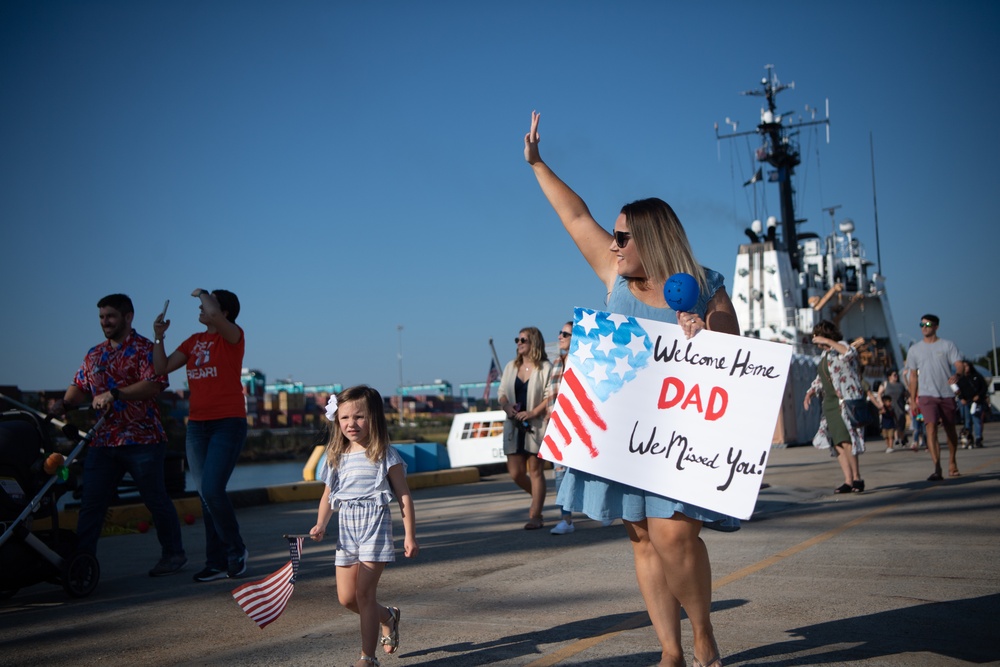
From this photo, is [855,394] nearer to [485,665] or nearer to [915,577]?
[915,577]

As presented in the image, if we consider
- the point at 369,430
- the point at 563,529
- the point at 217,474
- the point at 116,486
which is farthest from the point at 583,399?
the point at 563,529

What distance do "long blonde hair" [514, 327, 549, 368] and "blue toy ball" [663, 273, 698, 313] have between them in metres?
5.40

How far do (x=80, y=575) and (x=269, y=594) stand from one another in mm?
2617

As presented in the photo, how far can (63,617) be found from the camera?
17.6 feet

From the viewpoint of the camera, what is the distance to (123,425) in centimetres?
658

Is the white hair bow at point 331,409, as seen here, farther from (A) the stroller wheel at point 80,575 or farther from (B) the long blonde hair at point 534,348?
(B) the long blonde hair at point 534,348

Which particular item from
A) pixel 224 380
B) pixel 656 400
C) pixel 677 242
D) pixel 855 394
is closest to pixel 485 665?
pixel 656 400

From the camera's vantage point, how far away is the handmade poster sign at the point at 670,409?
3.32m

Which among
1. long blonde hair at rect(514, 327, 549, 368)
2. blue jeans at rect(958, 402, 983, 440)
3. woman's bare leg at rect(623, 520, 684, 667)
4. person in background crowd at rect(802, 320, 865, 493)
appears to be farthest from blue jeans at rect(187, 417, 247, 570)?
blue jeans at rect(958, 402, 983, 440)

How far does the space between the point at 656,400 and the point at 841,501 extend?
6724 mm

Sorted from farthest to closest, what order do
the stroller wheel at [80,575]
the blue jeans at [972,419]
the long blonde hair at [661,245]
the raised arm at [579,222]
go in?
the blue jeans at [972,419] → the stroller wheel at [80,575] → the raised arm at [579,222] → the long blonde hair at [661,245]

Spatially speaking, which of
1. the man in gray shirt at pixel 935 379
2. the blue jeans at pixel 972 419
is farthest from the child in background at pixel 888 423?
the man in gray shirt at pixel 935 379

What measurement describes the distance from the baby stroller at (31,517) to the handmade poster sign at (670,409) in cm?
369

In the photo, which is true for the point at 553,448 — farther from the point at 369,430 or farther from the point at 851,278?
the point at 851,278
